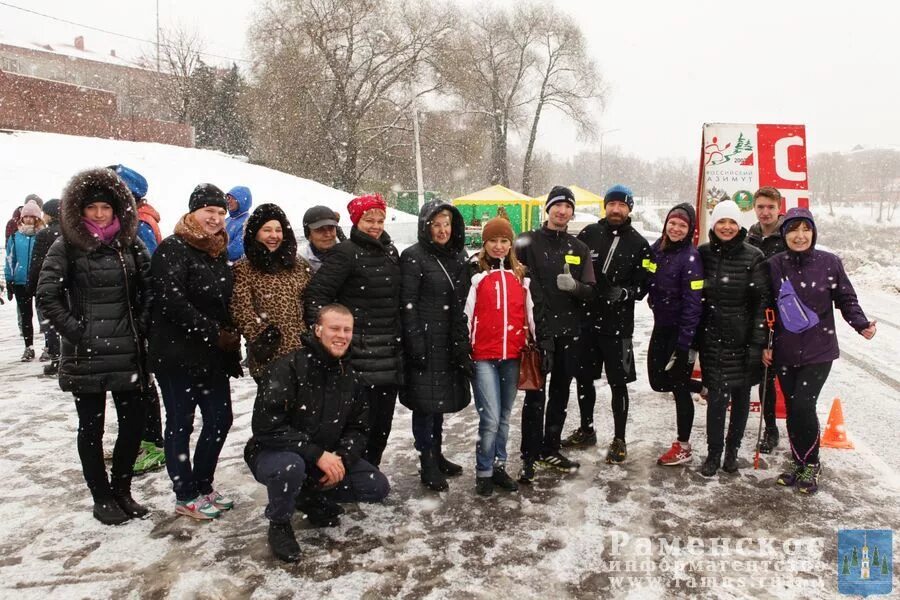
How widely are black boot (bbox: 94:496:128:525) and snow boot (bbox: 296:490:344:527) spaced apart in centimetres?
103

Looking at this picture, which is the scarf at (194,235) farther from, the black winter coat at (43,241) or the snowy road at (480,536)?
the black winter coat at (43,241)

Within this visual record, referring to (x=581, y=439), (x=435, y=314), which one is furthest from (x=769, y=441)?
(x=435, y=314)

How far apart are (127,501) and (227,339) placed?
1230mm

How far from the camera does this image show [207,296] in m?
3.51

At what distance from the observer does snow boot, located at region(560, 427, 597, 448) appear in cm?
497

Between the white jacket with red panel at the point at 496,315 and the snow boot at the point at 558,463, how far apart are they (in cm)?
95

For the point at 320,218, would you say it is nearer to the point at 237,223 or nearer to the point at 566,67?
the point at 237,223

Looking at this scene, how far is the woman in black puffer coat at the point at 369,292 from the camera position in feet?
12.3

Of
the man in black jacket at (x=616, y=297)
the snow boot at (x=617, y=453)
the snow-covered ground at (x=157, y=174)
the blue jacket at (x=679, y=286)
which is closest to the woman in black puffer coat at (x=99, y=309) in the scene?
the man in black jacket at (x=616, y=297)

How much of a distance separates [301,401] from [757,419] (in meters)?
4.27

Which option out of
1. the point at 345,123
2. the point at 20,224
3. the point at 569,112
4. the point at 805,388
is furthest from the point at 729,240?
the point at 569,112

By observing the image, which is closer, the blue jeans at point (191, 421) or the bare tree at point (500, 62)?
the blue jeans at point (191, 421)

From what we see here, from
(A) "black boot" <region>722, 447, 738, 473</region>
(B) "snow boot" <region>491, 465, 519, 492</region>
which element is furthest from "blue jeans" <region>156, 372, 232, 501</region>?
(A) "black boot" <region>722, 447, 738, 473</region>

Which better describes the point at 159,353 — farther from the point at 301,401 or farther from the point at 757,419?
the point at 757,419
